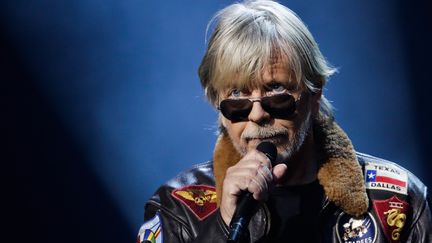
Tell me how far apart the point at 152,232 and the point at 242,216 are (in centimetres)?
59

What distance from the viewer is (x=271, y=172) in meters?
1.56

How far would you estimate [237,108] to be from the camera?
71.9 inches

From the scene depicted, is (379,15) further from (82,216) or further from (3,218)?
(3,218)

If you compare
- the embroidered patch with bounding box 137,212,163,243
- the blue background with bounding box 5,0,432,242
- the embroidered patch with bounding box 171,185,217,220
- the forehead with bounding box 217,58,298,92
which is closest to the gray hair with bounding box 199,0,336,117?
the forehead with bounding box 217,58,298,92

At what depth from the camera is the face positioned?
1807mm

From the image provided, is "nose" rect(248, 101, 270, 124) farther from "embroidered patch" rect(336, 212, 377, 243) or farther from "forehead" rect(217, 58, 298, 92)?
"embroidered patch" rect(336, 212, 377, 243)

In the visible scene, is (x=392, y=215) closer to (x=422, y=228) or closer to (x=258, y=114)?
(x=422, y=228)

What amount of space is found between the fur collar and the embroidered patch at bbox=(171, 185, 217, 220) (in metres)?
0.05

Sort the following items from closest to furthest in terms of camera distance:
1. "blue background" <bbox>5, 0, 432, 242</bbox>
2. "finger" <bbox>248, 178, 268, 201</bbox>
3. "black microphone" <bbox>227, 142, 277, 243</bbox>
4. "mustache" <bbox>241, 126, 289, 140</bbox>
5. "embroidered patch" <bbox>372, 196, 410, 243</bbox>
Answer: "black microphone" <bbox>227, 142, 277, 243</bbox> < "finger" <bbox>248, 178, 268, 201</bbox> < "mustache" <bbox>241, 126, 289, 140</bbox> < "embroidered patch" <bbox>372, 196, 410, 243</bbox> < "blue background" <bbox>5, 0, 432, 242</bbox>

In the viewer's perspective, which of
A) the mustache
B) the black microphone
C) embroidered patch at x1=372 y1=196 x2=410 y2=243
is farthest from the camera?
embroidered patch at x1=372 y1=196 x2=410 y2=243

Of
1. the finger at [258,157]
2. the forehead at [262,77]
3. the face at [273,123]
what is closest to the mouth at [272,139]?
the face at [273,123]

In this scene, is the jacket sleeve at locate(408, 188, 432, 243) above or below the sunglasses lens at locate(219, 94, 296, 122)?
below

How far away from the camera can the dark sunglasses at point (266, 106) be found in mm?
1809

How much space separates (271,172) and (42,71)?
3.65 ft
